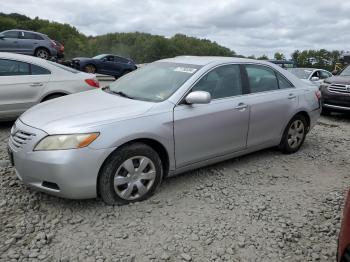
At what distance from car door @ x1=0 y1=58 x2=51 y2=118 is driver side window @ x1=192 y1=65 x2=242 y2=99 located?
11.0ft

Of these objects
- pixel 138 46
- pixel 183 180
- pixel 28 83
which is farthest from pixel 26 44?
pixel 138 46

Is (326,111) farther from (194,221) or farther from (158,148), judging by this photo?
(194,221)

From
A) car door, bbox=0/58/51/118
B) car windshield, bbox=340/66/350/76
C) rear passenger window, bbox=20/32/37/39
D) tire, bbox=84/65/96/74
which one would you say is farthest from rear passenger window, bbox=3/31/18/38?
car windshield, bbox=340/66/350/76

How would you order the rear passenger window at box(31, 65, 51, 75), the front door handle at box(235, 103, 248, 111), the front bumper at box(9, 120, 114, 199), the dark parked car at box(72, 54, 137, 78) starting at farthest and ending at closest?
the dark parked car at box(72, 54, 137, 78) < the rear passenger window at box(31, 65, 51, 75) < the front door handle at box(235, 103, 248, 111) < the front bumper at box(9, 120, 114, 199)

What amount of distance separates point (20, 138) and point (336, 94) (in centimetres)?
815

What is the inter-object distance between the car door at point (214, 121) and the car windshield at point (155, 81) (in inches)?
8.6

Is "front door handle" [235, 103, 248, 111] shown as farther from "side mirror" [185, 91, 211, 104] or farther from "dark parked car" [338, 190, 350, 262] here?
"dark parked car" [338, 190, 350, 262]

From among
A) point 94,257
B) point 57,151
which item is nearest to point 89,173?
point 57,151

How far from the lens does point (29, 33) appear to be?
1691 cm

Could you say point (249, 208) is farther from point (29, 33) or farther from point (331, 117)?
point (29, 33)

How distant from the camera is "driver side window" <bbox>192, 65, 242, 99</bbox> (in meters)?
4.54

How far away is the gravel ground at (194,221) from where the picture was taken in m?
3.18

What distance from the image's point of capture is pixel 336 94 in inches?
378

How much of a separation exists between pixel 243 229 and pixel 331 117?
7.45 m
